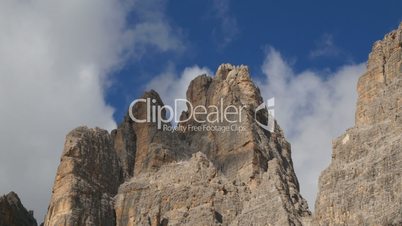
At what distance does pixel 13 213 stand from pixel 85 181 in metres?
13.6

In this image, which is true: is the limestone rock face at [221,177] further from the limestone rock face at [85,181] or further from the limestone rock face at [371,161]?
the limestone rock face at [371,161]

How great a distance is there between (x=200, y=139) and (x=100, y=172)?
55.0ft

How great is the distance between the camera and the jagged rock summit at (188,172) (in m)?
128

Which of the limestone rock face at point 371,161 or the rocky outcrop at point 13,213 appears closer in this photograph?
the limestone rock face at point 371,161

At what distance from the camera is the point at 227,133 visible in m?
145

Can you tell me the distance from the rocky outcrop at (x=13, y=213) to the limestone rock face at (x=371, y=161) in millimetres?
49743

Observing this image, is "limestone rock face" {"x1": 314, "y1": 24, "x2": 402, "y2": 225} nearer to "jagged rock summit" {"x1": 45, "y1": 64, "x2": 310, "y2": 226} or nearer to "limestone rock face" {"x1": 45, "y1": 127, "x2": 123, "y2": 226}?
"jagged rock summit" {"x1": 45, "y1": 64, "x2": 310, "y2": 226}

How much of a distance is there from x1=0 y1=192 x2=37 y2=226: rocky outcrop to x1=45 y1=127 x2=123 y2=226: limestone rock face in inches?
395

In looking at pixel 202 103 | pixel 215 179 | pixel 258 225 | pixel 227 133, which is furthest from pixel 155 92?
pixel 258 225

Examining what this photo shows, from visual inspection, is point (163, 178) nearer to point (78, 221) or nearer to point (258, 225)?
point (78, 221)

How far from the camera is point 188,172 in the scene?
5404 inches

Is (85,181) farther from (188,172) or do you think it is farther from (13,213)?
(13,213)

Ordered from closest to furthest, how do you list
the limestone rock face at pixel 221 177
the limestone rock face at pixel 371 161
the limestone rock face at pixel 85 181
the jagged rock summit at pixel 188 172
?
the limestone rock face at pixel 371 161
the limestone rock face at pixel 221 177
the jagged rock summit at pixel 188 172
the limestone rock face at pixel 85 181

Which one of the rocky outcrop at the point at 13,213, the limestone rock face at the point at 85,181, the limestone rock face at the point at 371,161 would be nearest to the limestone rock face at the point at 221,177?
the limestone rock face at the point at 85,181
